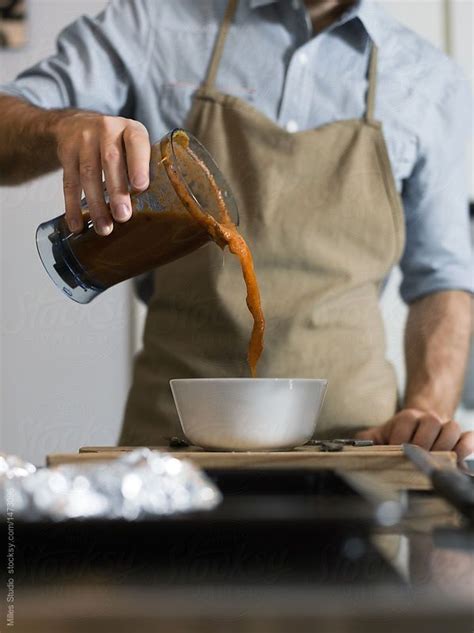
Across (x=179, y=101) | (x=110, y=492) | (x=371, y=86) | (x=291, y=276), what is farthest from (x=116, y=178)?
(x=371, y=86)

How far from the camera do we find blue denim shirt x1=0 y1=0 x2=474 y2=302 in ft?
4.04

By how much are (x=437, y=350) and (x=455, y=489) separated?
0.84m

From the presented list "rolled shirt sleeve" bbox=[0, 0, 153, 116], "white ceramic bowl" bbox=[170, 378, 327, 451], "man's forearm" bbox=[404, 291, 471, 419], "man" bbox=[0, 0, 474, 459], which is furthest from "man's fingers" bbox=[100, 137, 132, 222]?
"man's forearm" bbox=[404, 291, 471, 419]

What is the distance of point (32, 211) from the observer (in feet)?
5.73

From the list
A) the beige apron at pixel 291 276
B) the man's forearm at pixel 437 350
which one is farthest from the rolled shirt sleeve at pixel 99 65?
the man's forearm at pixel 437 350

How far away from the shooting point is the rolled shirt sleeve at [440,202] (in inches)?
52.0

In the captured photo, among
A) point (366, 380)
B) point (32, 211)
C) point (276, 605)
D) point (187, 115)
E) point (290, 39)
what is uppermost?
point (290, 39)

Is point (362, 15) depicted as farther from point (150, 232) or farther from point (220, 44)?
point (150, 232)

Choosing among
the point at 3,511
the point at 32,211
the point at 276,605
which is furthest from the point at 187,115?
the point at 276,605

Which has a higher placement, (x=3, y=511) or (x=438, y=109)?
(x=438, y=109)

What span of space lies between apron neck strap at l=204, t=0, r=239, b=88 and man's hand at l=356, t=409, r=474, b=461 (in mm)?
621

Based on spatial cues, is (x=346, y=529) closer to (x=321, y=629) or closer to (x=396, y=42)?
(x=321, y=629)

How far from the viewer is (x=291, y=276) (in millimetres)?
1125

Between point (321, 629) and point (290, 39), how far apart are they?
3.75ft
